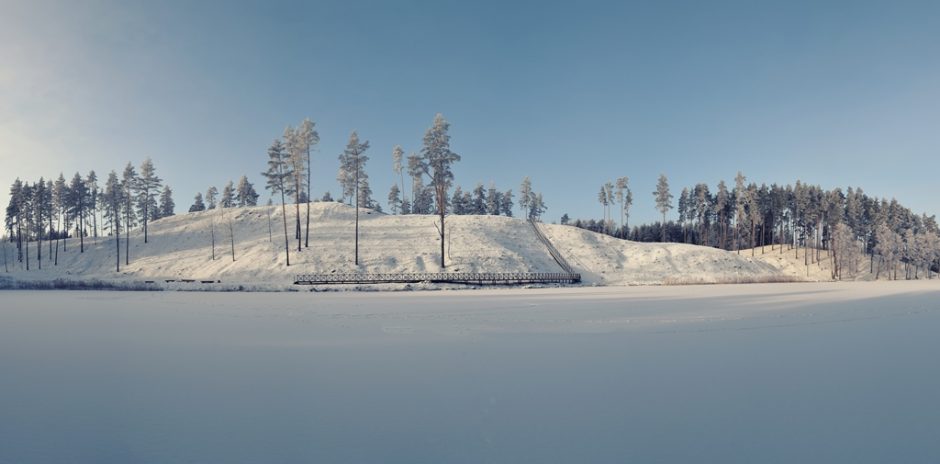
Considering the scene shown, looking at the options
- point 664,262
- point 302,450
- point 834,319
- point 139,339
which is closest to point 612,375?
point 302,450

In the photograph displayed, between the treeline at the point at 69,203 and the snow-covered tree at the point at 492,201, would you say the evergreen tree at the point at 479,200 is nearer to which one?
the snow-covered tree at the point at 492,201

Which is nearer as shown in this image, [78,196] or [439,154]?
[439,154]

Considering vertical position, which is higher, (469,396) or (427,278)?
(469,396)

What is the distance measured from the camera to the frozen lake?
4527 mm

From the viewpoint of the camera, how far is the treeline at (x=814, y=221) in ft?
297

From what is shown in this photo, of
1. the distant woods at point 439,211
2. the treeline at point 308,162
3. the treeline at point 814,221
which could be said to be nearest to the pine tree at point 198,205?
the distant woods at point 439,211

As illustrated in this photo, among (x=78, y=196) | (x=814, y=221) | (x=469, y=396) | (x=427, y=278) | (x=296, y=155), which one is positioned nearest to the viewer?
(x=469, y=396)

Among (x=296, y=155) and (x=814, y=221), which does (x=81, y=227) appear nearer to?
(x=296, y=155)

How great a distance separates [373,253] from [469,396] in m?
55.5

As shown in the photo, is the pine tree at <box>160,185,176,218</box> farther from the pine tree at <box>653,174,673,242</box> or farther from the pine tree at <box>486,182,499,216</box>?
the pine tree at <box>653,174,673,242</box>

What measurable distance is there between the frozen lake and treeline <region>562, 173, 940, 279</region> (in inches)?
3817

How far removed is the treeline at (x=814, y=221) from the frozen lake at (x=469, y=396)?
96.9 m

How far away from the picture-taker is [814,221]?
330 ft

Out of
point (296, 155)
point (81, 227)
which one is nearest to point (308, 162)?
point (296, 155)
